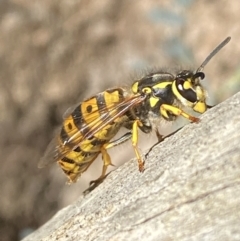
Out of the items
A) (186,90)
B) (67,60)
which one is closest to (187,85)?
(186,90)

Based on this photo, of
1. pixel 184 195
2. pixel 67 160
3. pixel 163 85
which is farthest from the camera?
pixel 67 160

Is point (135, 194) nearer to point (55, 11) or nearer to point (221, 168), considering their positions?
point (221, 168)

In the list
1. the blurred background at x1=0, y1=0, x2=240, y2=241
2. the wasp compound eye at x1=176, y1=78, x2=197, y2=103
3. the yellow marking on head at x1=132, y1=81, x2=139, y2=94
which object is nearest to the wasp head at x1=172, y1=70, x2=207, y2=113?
the wasp compound eye at x1=176, y1=78, x2=197, y2=103

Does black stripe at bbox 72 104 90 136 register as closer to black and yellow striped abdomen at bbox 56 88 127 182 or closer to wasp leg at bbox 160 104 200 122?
black and yellow striped abdomen at bbox 56 88 127 182

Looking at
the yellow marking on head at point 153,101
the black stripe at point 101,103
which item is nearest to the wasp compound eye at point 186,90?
the yellow marking on head at point 153,101

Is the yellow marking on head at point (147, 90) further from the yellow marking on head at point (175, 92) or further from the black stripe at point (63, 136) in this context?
the black stripe at point (63, 136)

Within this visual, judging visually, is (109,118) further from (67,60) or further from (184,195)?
(67,60)
